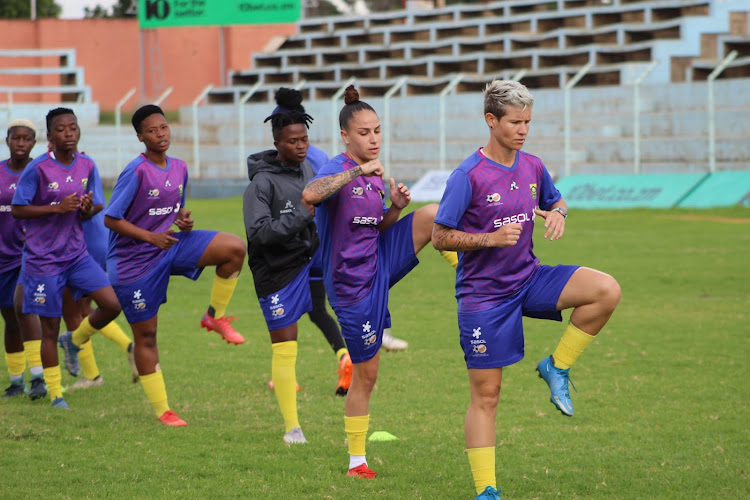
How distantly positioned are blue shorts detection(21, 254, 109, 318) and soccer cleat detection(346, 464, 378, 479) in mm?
2973

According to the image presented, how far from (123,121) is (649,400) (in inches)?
1156

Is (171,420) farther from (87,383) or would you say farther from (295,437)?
(87,383)

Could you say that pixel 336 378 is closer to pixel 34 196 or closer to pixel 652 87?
pixel 34 196

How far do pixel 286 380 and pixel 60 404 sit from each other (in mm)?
2082

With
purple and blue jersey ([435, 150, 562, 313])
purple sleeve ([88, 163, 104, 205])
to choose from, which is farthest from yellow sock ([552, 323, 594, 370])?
purple sleeve ([88, 163, 104, 205])

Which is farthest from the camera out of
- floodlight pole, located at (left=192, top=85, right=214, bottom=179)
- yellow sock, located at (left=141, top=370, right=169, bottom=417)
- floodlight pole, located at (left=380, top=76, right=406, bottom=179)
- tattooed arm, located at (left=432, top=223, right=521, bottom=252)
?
floodlight pole, located at (left=192, top=85, right=214, bottom=179)

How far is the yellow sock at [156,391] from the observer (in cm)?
705

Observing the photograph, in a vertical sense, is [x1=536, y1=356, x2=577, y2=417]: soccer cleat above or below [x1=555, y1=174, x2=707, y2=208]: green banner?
above

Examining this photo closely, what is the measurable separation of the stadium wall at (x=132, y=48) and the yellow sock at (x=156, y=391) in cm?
3325

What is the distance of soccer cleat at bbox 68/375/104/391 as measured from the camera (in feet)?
27.3

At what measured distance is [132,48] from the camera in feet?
130

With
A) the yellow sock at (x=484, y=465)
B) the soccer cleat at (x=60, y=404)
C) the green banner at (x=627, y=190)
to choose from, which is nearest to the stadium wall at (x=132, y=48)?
the green banner at (x=627, y=190)

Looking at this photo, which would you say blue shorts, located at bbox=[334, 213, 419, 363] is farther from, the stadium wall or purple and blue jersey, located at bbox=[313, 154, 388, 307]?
the stadium wall

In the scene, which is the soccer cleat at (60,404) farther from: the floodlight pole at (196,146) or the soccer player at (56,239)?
the floodlight pole at (196,146)
